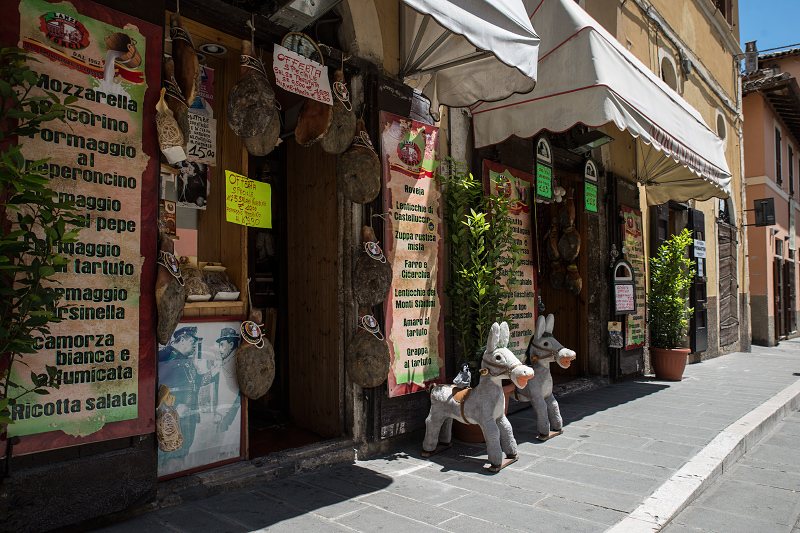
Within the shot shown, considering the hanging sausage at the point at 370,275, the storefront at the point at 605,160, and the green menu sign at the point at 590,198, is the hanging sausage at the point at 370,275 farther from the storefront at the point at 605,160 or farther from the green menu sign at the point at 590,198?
the green menu sign at the point at 590,198

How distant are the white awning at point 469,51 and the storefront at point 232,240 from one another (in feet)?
0.07

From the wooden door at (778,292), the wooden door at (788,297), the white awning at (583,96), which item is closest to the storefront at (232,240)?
the white awning at (583,96)

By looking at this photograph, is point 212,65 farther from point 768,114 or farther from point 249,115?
point 768,114

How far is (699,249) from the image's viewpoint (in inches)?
422

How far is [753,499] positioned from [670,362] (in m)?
4.96

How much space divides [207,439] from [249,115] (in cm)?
217

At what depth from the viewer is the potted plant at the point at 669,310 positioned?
8.15 meters

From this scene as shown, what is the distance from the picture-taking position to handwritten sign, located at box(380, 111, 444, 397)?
429 centimetres

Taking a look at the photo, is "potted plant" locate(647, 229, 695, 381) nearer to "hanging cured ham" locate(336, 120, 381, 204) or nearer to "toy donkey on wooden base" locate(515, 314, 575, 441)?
"toy donkey on wooden base" locate(515, 314, 575, 441)

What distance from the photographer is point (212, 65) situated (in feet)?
13.0

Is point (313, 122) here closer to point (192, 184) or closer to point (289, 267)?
point (192, 184)

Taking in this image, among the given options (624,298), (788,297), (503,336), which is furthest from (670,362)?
(788,297)

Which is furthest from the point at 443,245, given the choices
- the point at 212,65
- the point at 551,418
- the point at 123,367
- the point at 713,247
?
the point at 713,247

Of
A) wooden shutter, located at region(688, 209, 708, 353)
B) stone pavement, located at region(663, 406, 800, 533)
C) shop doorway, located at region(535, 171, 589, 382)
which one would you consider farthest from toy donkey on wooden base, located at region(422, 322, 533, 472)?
wooden shutter, located at region(688, 209, 708, 353)
